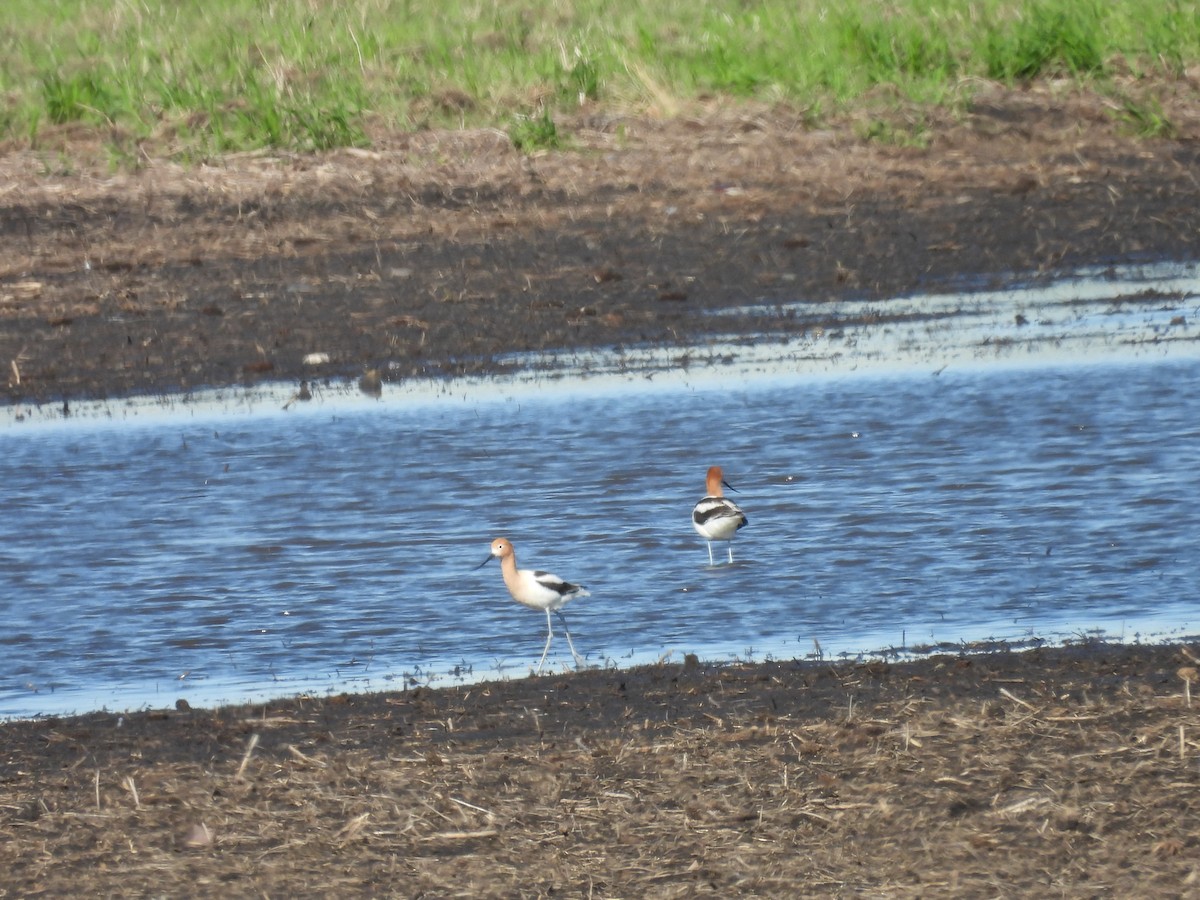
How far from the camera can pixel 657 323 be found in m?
13.6

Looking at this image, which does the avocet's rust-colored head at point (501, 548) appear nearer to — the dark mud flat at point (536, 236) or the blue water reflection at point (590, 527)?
the blue water reflection at point (590, 527)

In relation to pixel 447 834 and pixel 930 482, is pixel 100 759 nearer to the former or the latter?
pixel 447 834

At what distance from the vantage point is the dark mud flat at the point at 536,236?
44.5 ft

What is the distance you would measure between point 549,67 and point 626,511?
10170 millimetres

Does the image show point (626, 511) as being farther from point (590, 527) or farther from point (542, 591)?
point (542, 591)

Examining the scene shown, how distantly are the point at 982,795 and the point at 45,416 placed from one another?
808 centimetres

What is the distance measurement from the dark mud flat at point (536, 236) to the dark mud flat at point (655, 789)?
639 cm

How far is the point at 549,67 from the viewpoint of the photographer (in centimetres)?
1936

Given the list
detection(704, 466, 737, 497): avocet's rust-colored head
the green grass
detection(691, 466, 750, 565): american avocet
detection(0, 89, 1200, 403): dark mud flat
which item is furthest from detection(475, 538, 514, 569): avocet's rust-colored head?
the green grass

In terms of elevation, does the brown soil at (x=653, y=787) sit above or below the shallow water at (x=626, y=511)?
above

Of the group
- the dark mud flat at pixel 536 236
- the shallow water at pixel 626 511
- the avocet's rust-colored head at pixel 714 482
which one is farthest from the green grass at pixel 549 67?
the avocet's rust-colored head at pixel 714 482

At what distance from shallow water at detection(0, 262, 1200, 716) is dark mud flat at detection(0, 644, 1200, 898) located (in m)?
0.73

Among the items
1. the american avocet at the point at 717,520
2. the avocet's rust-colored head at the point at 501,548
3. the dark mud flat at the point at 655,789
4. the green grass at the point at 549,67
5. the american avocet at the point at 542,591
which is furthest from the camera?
the green grass at the point at 549,67

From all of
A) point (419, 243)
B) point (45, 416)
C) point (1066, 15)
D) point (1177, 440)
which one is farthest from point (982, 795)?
point (1066, 15)
